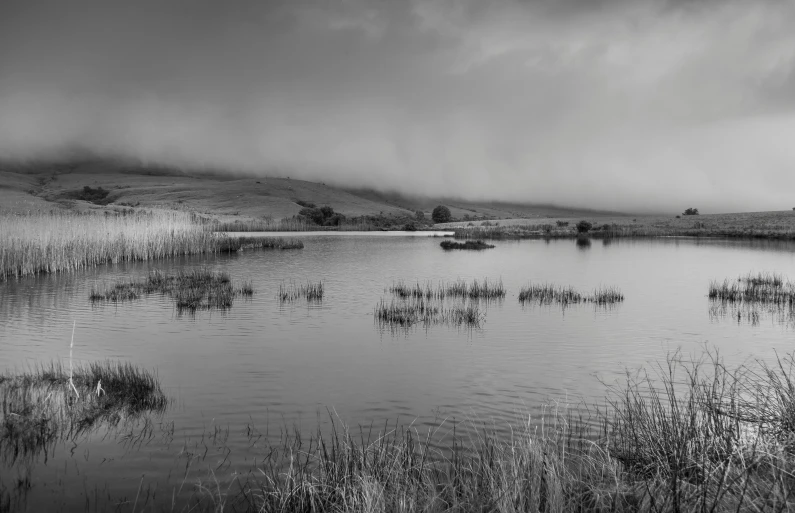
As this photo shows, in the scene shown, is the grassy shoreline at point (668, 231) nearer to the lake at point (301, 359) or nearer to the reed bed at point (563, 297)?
the reed bed at point (563, 297)

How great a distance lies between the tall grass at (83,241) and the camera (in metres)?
27.1

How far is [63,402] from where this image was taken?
8945 millimetres

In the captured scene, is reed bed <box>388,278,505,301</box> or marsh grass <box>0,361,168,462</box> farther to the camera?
reed bed <box>388,278,505,301</box>

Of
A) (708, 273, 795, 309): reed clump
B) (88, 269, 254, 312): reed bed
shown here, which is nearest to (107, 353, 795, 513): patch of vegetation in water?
(88, 269, 254, 312): reed bed

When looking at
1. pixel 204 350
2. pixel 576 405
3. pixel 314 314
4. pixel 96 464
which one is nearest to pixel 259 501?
pixel 96 464

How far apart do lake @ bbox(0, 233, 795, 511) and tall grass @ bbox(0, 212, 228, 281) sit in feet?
7.07

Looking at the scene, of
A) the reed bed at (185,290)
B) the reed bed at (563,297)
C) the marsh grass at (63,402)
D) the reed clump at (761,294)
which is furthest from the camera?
the reed bed at (563,297)

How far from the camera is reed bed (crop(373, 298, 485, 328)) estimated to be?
57.9 feet

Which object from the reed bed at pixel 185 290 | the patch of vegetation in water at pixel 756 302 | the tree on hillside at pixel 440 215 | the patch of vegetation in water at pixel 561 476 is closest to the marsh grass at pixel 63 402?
the patch of vegetation in water at pixel 561 476

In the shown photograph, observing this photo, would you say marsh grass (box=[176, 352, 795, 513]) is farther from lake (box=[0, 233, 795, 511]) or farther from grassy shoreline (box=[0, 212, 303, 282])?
grassy shoreline (box=[0, 212, 303, 282])

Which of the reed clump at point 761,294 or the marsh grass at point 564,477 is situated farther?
the reed clump at point 761,294

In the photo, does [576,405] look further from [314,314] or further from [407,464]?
[314,314]

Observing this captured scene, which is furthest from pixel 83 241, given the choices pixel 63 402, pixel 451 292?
pixel 63 402

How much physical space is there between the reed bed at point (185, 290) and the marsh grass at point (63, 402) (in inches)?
360
